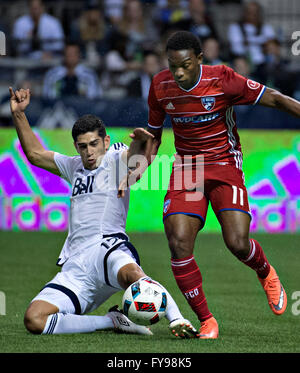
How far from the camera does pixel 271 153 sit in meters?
13.5

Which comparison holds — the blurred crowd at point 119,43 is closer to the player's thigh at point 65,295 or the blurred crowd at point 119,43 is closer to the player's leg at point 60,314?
the player's thigh at point 65,295

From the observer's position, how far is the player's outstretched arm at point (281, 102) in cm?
611

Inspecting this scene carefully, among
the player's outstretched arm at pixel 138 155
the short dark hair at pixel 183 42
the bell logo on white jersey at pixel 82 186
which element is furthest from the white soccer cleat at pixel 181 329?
the short dark hair at pixel 183 42

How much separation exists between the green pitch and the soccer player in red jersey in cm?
37

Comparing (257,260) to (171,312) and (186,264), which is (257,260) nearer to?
(186,264)

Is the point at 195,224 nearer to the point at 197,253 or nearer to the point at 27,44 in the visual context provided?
the point at 197,253

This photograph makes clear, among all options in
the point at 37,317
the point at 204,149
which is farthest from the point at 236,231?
the point at 37,317

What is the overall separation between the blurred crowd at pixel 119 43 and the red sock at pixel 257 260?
7.75 meters

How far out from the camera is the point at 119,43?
15.4m

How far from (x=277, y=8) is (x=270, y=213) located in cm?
541

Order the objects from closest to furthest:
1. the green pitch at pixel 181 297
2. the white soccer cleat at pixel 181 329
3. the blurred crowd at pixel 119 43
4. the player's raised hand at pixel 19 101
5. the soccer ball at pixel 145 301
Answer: the green pitch at pixel 181 297 → the soccer ball at pixel 145 301 → the white soccer cleat at pixel 181 329 → the player's raised hand at pixel 19 101 → the blurred crowd at pixel 119 43

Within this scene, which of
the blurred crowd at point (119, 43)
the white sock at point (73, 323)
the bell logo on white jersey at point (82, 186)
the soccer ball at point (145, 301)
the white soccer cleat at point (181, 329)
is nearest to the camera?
the soccer ball at point (145, 301)

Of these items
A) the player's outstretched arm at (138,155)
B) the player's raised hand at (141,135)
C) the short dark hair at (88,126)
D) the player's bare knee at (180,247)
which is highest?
the short dark hair at (88,126)

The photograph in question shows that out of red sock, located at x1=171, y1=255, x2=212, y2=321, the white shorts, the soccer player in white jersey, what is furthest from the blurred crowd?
red sock, located at x1=171, y1=255, x2=212, y2=321
